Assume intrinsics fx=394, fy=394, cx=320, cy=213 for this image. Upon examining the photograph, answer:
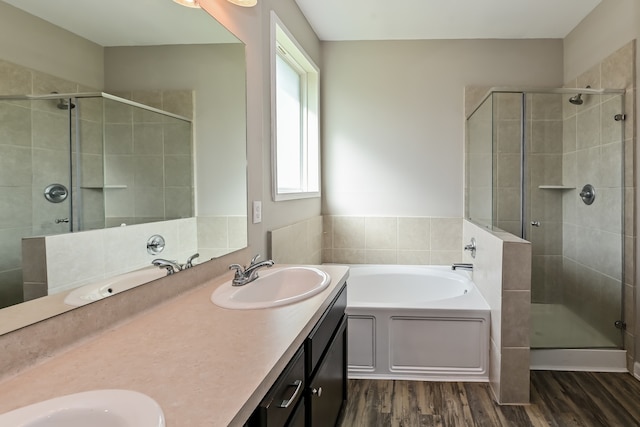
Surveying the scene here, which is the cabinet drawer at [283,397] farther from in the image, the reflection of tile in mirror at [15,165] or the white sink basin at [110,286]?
the reflection of tile in mirror at [15,165]

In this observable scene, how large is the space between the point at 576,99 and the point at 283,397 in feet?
9.59

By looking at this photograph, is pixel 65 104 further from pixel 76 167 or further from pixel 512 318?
pixel 512 318

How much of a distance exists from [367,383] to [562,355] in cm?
131

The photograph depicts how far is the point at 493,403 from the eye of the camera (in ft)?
7.32

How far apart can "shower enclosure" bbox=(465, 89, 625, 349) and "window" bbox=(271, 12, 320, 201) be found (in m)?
1.39

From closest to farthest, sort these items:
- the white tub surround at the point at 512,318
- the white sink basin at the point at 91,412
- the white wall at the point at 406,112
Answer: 1. the white sink basin at the point at 91,412
2. the white tub surround at the point at 512,318
3. the white wall at the point at 406,112

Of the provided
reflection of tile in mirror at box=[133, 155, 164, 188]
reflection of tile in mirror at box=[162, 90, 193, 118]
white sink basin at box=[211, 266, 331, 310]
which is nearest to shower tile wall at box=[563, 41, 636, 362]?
white sink basin at box=[211, 266, 331, 310]

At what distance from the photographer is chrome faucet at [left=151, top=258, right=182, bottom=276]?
1300 millimetres

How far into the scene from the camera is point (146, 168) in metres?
1.26

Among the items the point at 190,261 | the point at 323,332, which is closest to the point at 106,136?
the point at 190,261

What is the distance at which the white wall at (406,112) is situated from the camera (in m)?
3.44

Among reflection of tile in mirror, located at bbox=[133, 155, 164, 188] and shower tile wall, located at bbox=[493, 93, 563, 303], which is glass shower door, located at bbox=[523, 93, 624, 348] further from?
reflection of tile in mirror, located at bbox=[133, 155, 164, 188]

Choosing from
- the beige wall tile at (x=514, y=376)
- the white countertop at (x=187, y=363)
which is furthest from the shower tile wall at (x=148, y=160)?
the beige wall tile at (x=514, y=376)

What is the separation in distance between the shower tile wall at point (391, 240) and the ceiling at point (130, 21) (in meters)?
2.23
